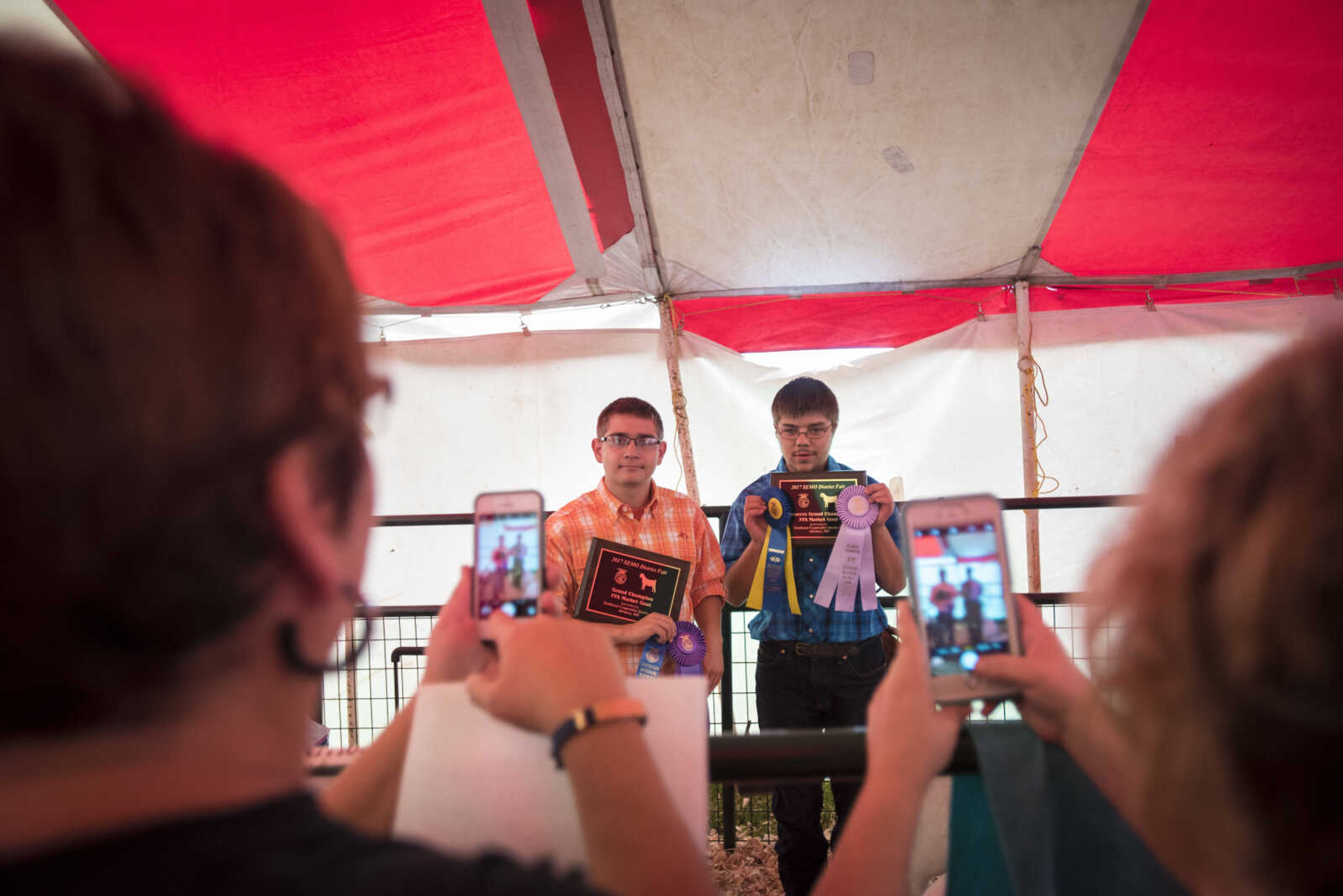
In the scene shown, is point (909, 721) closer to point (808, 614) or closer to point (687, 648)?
point (687, 648)

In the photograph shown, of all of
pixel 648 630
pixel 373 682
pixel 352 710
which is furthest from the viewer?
pixel 373 682

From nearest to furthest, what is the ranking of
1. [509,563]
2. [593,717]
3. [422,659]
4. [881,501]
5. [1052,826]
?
[593,717] → [1052,826] → [509,563] → [881,501] → [422,659]

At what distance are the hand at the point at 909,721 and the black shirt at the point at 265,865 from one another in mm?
281

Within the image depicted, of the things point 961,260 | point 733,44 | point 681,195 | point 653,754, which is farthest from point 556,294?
point 653,754

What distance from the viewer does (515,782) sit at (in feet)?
1.66

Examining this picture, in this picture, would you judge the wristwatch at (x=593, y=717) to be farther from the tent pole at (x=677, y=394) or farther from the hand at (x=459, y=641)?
the tent pole at (x=677, y=394)

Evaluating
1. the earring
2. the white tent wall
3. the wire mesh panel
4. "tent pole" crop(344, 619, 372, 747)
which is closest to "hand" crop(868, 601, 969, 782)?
the earring

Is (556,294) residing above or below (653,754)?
above

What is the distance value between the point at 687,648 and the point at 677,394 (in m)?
1.73

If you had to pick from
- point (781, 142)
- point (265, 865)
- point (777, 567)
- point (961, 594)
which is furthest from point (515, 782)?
point (781, 142)

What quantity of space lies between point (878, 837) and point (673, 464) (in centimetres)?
312

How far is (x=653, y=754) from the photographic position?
509 millimetres

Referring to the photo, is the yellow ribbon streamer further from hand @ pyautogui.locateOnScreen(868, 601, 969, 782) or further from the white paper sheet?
the white paper sheet

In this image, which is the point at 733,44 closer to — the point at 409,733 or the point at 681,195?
the point at 681,195
